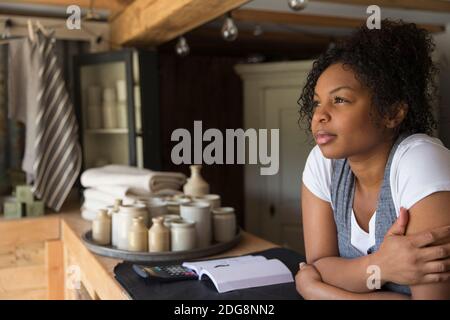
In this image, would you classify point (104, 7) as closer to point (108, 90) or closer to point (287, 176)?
point (108, 90)

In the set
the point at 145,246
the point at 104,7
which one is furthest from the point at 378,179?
the point at 104,7

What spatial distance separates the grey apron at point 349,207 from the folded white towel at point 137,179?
3.10 feet

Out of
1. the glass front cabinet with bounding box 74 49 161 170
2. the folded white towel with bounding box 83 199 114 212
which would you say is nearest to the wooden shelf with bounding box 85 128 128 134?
the glass front cabinet with bounding box 74 49 161 170

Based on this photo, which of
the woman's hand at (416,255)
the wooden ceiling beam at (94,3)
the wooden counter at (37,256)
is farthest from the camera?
the wooden ceiling beam at (94,3)

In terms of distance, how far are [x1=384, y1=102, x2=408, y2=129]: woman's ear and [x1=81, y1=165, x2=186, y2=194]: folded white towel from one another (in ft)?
3.63

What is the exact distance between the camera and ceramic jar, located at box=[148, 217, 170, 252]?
4.77ft

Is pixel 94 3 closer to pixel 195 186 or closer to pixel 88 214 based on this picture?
pixel 88 214

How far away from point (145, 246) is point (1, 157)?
1421mm

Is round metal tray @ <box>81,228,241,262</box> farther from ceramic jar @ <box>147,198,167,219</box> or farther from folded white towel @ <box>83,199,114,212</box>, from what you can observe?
folded white towel @ <box>83,199,114,212</box>

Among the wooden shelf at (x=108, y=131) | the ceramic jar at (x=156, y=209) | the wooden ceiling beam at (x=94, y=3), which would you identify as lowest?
the ceramic jar at (x=156, y=209)

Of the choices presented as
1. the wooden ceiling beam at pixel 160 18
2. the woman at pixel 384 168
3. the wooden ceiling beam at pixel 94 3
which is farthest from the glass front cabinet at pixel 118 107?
the woman at pixel 384 168

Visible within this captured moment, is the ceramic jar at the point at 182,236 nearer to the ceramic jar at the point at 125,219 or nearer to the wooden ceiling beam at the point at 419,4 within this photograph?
the ceramic jar at the point at 125,219

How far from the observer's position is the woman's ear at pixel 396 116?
0.95 meters

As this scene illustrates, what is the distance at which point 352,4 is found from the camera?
2.27 m
